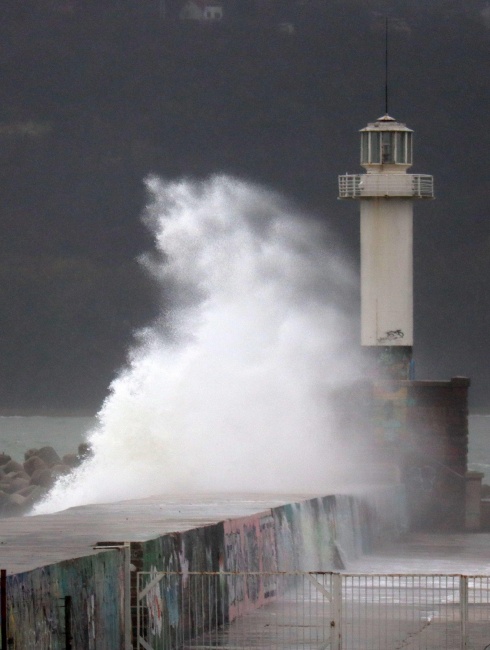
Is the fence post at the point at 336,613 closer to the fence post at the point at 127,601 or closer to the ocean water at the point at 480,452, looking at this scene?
the fence post at the point at 127,601

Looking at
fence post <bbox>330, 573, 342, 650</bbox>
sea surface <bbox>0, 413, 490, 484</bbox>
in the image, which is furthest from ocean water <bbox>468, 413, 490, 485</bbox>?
fence post <bbox>330, 573, 342, 650</bbox>

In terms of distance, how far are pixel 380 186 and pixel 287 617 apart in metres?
19.5

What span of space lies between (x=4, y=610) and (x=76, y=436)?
102m

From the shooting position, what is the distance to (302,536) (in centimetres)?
2016

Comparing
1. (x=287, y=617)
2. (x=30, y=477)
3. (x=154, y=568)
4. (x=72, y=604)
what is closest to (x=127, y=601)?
(x=154, y=568)

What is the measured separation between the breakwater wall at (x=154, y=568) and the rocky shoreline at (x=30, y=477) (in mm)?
16128

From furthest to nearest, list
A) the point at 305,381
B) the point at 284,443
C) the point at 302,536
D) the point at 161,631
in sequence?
1. the point at 305,381
2. the point at 284,443
3. the point at 302,536
4. the point at 161,631

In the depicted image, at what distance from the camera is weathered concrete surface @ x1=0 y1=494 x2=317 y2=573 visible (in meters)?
12.4

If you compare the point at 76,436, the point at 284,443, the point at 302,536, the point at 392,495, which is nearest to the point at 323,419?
the point at 284,443

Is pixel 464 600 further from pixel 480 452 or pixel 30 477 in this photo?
pixel 480 452

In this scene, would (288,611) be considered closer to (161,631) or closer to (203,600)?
(203,600)

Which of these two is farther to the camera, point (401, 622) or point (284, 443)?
point (284, 443)

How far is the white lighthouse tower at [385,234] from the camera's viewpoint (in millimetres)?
34125

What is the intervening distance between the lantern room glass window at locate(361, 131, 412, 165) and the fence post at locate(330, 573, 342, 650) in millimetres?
22697
